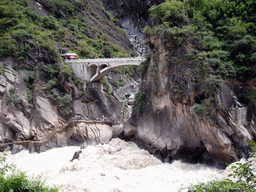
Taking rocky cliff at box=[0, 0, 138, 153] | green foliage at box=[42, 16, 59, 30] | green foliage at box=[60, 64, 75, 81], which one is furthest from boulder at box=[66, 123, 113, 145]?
green foliage at box=[42, 16, 59, 30]

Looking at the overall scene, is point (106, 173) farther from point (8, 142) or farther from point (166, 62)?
point (8, 142)

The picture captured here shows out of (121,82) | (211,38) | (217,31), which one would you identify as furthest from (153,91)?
(121,82)

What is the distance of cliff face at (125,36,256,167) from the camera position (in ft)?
53.7

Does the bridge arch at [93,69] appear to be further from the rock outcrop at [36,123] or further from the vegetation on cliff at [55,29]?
the rock outcrop at [36,123]

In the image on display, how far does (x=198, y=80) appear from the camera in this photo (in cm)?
1853

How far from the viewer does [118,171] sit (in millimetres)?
17719

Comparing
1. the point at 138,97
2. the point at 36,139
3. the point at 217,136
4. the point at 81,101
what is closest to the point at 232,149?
the point at 217,136

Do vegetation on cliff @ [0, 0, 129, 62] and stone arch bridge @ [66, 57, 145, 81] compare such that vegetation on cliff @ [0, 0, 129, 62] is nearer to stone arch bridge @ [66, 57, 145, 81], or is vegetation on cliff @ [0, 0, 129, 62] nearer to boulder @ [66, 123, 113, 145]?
stone arch bridge @ [66, 57, 145, 81]

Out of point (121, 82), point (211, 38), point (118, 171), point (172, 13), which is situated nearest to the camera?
point (118, 171)

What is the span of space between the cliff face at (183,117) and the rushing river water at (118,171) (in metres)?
1.24

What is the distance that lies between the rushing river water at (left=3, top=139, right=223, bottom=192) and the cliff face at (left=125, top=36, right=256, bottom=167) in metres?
1.24

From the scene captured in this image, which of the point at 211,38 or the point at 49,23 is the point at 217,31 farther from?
the point at 49,23

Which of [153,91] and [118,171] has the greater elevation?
[153,91]

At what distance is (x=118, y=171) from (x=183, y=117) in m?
6.59
